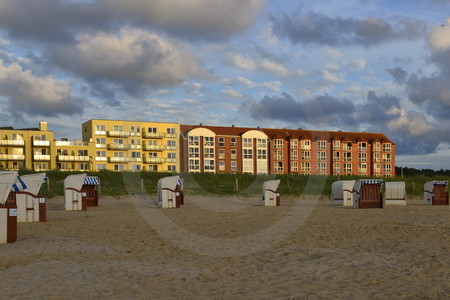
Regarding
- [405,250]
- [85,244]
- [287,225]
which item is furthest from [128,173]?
[405,250]

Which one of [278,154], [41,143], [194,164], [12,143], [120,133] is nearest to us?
[12,143]

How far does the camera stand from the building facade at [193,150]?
8325 cm

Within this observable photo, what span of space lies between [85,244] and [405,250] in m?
8.20

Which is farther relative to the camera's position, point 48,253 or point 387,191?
point 387,191

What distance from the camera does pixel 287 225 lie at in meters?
19.5

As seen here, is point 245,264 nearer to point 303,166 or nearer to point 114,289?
point 114,289

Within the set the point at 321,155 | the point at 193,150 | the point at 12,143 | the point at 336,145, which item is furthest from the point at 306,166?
the point at 12,143

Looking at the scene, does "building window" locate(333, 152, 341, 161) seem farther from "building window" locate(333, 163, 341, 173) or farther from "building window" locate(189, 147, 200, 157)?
"building window" locate(189, 147, 200, 157)

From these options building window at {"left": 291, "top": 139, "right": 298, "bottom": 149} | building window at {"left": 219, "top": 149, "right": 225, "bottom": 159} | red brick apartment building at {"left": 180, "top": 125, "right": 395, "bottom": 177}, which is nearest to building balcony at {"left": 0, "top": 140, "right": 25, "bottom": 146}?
red brick apartment building at {"left": 180, "top": 125, "right": 395, "bottom": 177}

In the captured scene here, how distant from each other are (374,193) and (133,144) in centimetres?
6477

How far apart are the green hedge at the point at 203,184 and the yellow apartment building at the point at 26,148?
94.3 feet

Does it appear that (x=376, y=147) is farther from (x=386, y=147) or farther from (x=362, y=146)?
(x=386, y=147)

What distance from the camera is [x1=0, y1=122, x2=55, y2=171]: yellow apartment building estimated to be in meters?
80.9

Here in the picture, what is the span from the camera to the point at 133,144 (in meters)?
90.8
